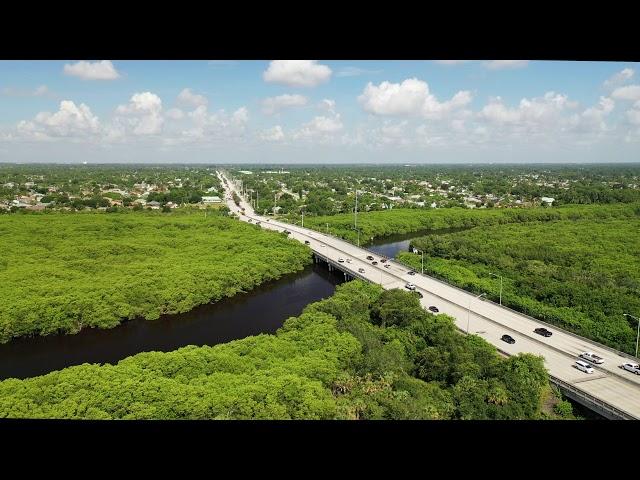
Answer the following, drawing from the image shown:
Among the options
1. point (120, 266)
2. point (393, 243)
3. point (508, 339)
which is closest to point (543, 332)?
point (508, 339)

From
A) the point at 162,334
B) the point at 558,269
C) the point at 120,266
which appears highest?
the point at 120,266

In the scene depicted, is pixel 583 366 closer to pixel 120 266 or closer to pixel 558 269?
pixel 558 269

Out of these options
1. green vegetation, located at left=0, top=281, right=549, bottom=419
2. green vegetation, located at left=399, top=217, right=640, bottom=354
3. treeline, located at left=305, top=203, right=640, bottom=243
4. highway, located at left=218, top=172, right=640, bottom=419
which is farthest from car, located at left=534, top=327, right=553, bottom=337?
treeline, located at left=305, top=203, right=640, bottom=243

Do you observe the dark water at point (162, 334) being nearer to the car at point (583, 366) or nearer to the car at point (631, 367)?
the car at point (583, 366)

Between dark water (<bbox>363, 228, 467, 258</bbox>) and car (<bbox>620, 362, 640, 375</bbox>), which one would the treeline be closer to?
dark water (<bbox>363, 228, 467, 258</bbox>)
